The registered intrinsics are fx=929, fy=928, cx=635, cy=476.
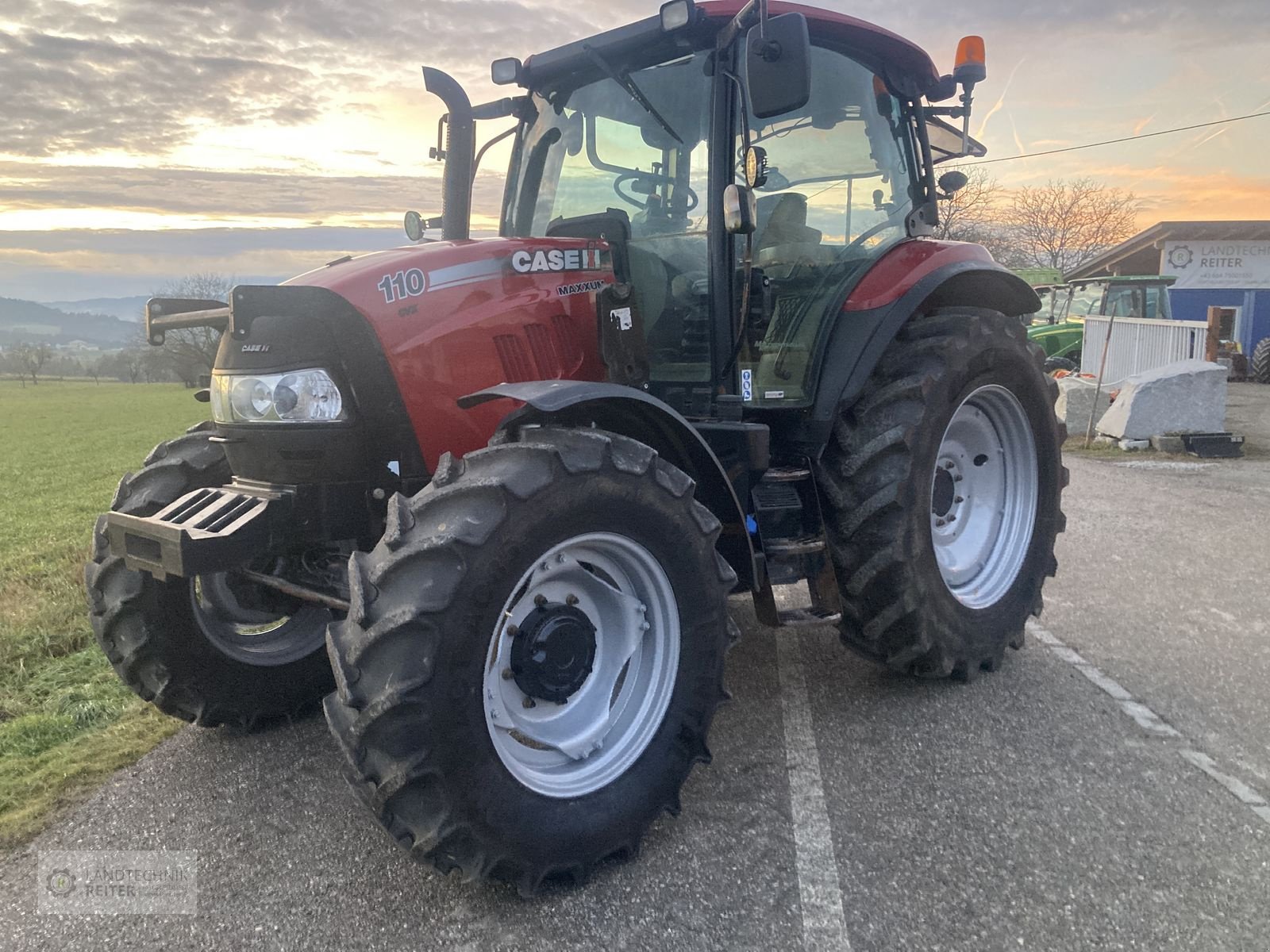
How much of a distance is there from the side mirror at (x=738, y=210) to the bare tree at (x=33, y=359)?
7409 centimetres

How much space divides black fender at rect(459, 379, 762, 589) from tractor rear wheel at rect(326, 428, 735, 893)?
0.38 ft

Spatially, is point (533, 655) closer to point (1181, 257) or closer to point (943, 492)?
point (943, 492)

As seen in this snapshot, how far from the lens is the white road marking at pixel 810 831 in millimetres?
2455

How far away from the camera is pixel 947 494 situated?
4.29 metres

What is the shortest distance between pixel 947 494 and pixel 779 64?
2.14m

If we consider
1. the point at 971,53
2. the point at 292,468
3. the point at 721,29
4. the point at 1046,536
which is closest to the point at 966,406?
the point at 1046,536

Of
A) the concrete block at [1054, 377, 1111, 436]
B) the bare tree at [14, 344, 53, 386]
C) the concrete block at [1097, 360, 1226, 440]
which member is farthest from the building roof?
the bare tree at [14, 344, 53, 386]

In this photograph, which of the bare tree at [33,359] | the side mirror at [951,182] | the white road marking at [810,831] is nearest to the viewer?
the white road marking at [810,831]

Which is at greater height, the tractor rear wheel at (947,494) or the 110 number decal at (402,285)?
the 110 number decal at (402,285)

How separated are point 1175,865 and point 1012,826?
0.44 m

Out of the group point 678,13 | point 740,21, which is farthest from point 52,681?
point 740,21

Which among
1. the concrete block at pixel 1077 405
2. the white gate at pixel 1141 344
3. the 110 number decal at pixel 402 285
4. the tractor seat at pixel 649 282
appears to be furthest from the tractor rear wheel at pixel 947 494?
the white gate at pixel 1141 344

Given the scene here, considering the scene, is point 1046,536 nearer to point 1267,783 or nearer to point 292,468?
point 1267,783

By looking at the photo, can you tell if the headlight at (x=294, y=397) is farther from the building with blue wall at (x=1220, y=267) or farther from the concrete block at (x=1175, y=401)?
the building with blue wall at (x=1220, y=267)
